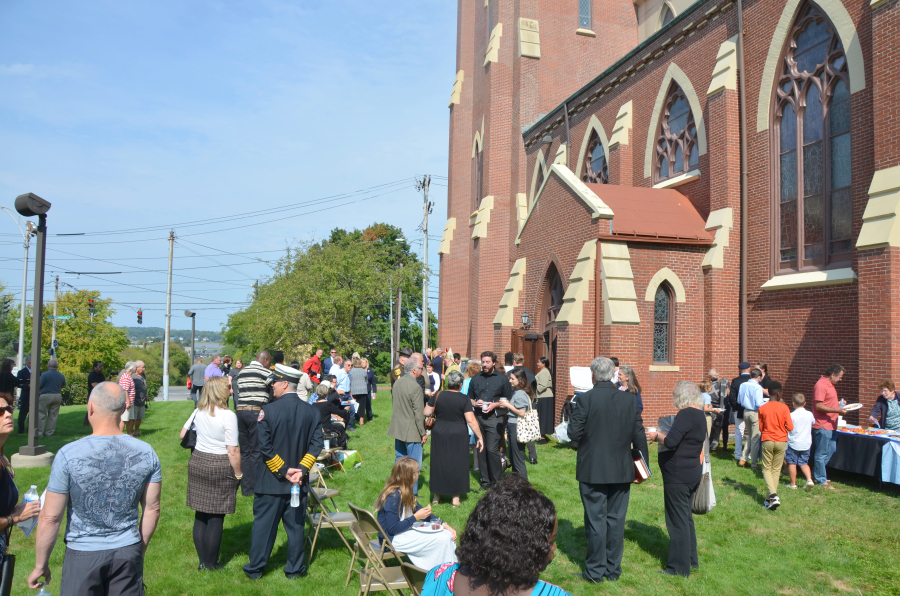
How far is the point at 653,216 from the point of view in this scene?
15.2m

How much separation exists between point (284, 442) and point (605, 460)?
3.03m

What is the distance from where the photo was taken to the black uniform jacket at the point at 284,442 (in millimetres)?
5793

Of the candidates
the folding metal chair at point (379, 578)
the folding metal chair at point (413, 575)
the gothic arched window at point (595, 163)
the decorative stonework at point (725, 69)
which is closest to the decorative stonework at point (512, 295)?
the gothic arched window at point (595, 163)

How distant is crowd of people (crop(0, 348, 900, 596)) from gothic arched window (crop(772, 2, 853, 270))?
116 inches

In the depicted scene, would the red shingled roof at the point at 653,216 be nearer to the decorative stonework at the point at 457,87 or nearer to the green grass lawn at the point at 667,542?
the green grass lawn at the point at 667,542

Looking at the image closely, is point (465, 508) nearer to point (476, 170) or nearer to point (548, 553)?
point (548, 553)

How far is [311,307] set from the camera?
3055 cm

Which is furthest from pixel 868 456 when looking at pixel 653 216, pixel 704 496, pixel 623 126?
pixel 623 126

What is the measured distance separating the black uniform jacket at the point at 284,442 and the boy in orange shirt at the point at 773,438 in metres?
6.19

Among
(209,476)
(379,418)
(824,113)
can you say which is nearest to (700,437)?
(209,476)

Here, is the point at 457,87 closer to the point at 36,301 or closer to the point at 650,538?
the point at 36,301

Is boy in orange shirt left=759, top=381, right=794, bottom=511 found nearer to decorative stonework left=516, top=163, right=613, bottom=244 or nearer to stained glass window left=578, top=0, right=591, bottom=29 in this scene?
decorative stonework left=516, top=163, right=613, bottom=244

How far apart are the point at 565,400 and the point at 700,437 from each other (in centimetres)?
884

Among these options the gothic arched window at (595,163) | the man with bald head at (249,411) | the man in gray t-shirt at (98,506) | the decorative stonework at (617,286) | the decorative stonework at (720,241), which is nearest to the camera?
the man in gray t-shirt at (98,506)
